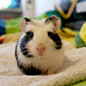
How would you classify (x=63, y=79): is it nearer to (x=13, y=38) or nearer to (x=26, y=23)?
(x=26, y=23)

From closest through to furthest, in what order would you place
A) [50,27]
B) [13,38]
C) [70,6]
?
1. [50,27]
2. [13,38]
3. [70,6]

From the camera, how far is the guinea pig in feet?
2.37

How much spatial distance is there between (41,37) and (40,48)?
0.08 metres

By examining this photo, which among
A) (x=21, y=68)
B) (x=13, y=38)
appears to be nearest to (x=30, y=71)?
(x=21, y=68)

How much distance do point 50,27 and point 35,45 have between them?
0.21 metres

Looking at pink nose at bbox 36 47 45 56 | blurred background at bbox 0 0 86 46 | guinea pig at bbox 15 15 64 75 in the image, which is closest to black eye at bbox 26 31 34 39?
guinea pig at bbox 15 15 64 75

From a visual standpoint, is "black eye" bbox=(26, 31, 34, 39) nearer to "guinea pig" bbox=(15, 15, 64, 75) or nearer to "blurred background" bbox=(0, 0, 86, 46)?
"guinea pig" bbox=(15, 15, 64, 75)

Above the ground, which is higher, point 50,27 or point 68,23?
point 50,27

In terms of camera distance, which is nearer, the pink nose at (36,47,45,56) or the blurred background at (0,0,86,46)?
the pink nose at (36,47,45,56)

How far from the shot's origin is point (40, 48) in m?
0.69

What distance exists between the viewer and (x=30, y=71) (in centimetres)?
92

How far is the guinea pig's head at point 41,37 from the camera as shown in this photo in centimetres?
71

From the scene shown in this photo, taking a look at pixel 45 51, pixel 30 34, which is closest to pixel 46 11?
pixel 30 34

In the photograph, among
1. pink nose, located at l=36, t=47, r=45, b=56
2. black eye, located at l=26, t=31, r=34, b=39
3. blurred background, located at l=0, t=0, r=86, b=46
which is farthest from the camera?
blurred background, located at l=0, t=0, r=86, b=46
